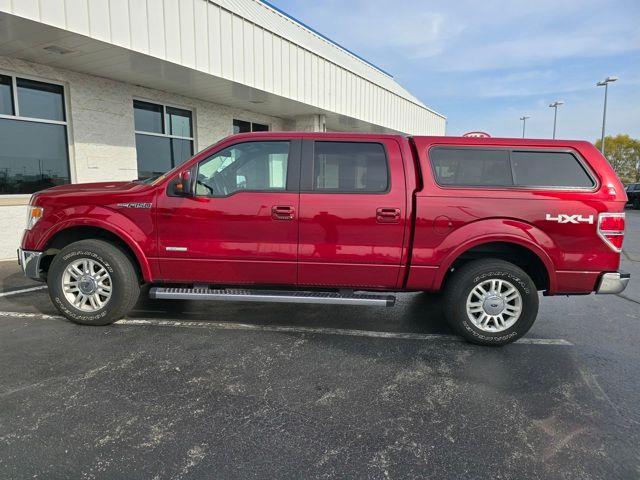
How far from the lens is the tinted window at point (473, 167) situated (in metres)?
3.98

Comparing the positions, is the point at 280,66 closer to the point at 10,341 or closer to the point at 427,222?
the point at 427,222

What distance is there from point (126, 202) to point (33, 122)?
17.3 feet

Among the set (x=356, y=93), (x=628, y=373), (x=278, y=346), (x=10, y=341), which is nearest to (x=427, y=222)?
(x=278, y=346)

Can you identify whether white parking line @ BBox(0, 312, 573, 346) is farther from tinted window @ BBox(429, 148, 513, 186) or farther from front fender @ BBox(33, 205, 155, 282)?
tinted window @ BBox(429, 148, 513, 186)

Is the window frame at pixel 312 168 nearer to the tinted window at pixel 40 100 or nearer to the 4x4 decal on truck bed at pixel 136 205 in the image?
the 4x4 decal on truck bed at pixel 136 205

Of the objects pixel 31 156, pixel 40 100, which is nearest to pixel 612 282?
pixel 31 156

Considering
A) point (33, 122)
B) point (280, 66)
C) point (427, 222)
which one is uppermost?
point (280, 66)

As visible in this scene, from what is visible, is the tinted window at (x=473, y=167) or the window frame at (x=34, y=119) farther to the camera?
the window frame at (x=34, y=119)

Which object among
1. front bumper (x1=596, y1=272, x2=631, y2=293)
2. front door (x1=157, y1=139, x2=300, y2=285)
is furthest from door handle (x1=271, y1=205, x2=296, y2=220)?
front bumper (x1=596, y1=272, x2=631, y2=293)

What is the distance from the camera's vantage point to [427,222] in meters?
3.94

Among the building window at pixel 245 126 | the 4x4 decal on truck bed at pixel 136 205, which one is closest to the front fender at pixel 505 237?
the 4x4 decal on truck bed at pixel 136 205

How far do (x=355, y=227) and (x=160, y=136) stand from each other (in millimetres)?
7797

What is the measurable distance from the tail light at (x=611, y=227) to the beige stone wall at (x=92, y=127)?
29.0 feet

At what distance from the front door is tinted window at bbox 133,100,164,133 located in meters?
6.38
